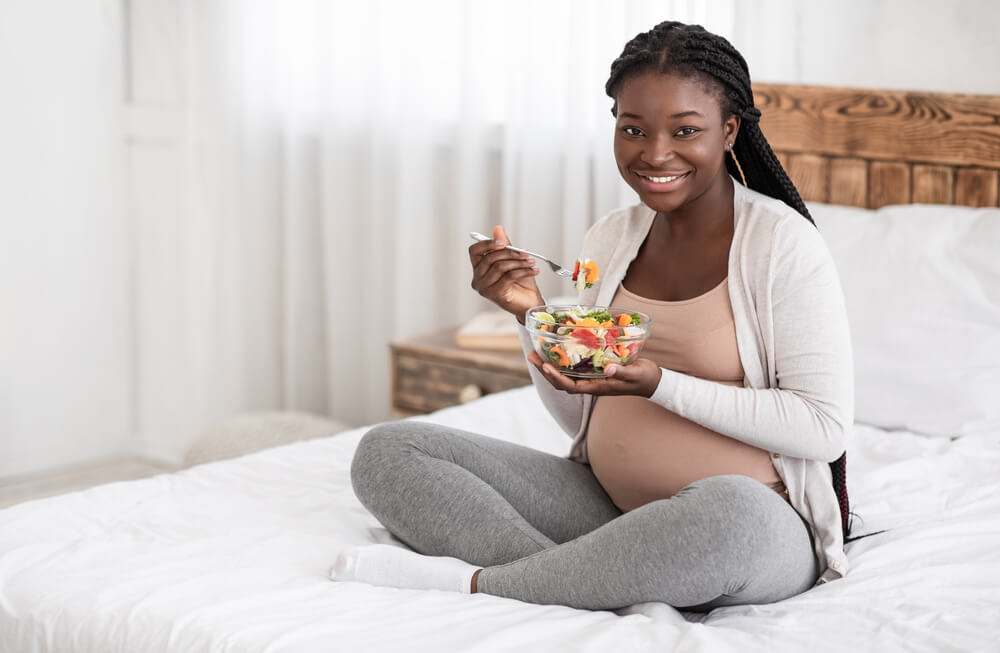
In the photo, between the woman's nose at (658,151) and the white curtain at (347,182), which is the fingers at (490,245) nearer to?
the woman's nose at (658,151)

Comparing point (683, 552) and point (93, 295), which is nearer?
point (683, 552)

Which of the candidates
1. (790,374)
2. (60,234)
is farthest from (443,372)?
(60,234)

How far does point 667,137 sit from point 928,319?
2.74 feet

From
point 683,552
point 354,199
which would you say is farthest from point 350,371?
point 683,552

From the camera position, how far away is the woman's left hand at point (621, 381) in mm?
1219

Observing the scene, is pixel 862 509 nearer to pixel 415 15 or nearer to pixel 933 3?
pixel 933 3

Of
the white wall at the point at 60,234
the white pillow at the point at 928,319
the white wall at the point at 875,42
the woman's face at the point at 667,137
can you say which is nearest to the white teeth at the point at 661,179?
the woman's face at the point at 667,137

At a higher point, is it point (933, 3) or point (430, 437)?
point (933, 3)

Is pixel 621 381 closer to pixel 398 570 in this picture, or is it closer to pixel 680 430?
pixel 680 430

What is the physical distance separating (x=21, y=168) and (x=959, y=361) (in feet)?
8.82

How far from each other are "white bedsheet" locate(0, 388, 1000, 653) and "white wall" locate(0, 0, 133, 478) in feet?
6.14

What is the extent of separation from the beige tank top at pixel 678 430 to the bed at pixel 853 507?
0.63ft

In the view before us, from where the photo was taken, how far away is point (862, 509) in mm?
1481

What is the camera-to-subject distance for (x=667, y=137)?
1292mm
